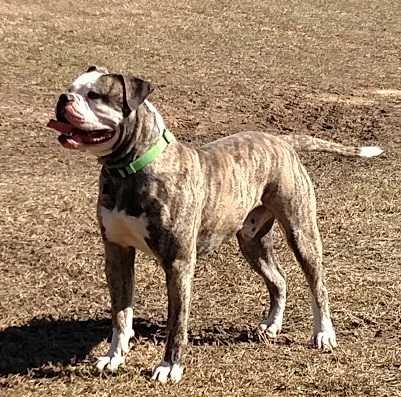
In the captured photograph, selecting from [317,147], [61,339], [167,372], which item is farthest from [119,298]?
[317,147]

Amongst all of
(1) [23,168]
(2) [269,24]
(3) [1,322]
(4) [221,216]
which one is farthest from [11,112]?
(2) [269,24]

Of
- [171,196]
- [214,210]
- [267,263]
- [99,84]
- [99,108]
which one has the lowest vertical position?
[267,263]

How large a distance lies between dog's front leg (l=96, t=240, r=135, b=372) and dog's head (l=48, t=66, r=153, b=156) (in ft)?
2.46

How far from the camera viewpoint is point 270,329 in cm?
612

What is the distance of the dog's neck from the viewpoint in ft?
16.5

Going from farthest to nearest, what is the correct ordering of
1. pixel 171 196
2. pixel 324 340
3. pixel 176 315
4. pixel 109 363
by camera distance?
pixel 324 340 → pixel 109 363 → pixel 176 315 → pixel 171 196

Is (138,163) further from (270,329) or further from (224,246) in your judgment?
(224,246)

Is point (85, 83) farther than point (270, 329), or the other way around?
point (270, 329)

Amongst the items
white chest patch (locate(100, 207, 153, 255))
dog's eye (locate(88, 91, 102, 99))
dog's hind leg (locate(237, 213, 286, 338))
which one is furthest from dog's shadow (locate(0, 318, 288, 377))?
dog's eye (locate(88, 91, 102, 99))

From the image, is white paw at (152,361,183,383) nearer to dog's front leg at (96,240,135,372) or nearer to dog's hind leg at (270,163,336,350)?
dog's front leg at (96,240,135,372)

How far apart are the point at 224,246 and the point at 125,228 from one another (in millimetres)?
2669

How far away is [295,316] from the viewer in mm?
6496

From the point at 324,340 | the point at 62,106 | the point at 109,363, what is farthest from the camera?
the point at 324,340

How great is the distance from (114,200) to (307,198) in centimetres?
139
